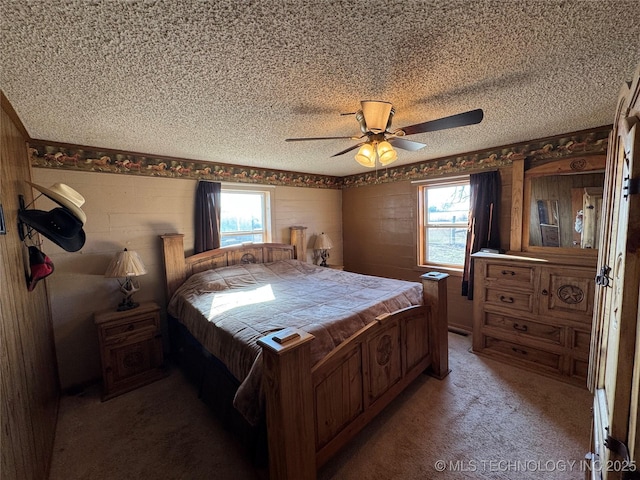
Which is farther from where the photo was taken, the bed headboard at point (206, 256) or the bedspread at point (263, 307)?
the bed headboard at point (206, 256)

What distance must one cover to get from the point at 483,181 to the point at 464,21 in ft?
8.03

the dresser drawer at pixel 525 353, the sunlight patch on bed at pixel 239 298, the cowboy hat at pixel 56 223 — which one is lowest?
Answer: the dresser drawer at pixel 525 353

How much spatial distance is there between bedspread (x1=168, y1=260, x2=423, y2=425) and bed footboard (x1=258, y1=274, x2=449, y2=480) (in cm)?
13

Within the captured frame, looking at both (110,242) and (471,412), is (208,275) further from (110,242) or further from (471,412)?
(471,412)

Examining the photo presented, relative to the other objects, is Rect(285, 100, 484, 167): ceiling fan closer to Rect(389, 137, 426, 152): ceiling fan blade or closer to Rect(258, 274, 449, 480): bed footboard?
Rect(389, 137, 426, 152): ceiling fan blade

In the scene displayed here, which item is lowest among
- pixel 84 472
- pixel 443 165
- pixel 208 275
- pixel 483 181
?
pixel 84 472

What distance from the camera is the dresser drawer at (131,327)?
7.38ft

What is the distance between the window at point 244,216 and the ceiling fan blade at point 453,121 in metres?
2.51

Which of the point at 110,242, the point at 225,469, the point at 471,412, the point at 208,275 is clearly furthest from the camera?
the point at 208,275

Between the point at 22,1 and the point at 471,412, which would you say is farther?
the point at 471,412

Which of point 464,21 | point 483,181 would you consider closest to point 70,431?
point 464,21

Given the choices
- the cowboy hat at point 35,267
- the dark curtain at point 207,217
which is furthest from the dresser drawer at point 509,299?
the cowboy hat at point 35,267

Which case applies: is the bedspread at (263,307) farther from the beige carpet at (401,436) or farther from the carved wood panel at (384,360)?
the beige carpet at (401,436)

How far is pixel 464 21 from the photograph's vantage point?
98 centimetres
